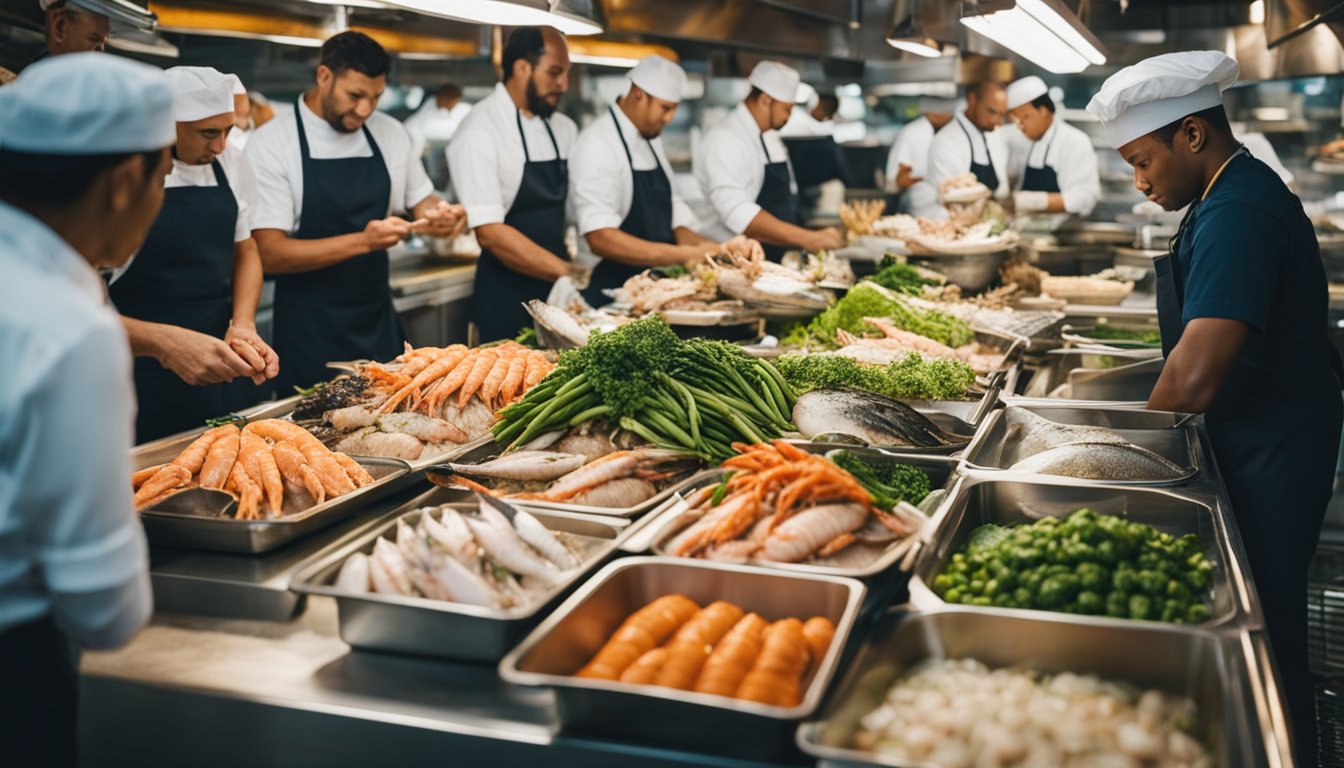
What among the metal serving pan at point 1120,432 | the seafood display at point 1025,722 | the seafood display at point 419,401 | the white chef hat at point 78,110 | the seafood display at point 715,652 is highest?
the white chef hat at point 78,110

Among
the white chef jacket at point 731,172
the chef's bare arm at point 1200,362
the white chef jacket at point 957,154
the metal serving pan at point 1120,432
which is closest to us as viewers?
the chef's bare arm at point 1200,362

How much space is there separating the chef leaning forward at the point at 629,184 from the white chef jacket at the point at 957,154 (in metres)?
2.97

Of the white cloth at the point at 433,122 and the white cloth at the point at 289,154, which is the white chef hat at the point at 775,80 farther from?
the white cloth at the point at 433,122

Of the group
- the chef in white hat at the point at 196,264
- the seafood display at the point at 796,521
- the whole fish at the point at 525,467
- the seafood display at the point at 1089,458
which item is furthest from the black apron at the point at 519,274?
the seafood display at the point at 796,521

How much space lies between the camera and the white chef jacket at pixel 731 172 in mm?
6328

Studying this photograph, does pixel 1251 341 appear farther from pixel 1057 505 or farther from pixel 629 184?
pixel 629 184

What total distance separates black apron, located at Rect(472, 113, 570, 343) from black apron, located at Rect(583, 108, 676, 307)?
32 cm

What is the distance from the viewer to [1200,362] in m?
2.50

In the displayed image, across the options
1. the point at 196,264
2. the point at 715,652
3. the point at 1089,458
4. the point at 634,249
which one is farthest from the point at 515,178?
the point at 715,652

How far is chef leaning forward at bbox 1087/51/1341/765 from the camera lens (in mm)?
2541

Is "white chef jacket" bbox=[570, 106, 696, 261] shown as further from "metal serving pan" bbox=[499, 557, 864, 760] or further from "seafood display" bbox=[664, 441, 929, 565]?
"metal serving pan" bbox=[499, 557, 864, 760]

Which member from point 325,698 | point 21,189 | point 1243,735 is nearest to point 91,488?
point 21,189

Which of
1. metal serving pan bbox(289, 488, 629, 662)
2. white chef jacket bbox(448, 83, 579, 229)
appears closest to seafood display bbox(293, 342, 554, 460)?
metal serving pan bbox(289, 488, 629, 662)

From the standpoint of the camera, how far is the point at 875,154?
35.4 ft
